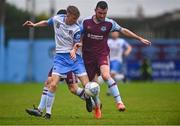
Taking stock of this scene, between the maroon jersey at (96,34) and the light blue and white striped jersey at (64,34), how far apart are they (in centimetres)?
35

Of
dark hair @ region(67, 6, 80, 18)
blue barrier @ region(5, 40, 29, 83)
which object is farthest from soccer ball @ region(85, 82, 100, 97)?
blue barrier @ region(5, 40, 29, 83)

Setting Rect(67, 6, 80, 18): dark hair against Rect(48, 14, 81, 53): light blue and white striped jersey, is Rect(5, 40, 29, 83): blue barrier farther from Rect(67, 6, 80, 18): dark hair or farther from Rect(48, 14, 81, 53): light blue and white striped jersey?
Rect(67, 6, 80, 18): dark hair

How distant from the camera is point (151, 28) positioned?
6512 cm

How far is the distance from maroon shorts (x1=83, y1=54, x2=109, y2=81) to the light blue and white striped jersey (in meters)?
0.81

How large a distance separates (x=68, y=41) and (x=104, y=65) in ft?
3.37

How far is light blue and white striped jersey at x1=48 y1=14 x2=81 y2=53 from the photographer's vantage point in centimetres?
1484

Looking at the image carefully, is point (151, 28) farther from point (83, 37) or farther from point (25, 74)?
point (83, 37)

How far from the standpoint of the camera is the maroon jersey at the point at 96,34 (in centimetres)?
1529

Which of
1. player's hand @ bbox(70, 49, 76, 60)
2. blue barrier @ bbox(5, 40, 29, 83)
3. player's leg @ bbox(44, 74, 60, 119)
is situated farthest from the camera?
blue barrier @ bbox(5, 40, 29, 83)

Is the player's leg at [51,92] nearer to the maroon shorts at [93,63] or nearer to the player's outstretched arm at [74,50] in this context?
the player's outstretched arm at [74,50]

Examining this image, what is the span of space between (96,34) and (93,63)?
28.3 inches

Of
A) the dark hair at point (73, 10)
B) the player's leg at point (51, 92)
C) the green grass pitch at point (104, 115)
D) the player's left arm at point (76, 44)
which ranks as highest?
the dark hair at point (73, 10)

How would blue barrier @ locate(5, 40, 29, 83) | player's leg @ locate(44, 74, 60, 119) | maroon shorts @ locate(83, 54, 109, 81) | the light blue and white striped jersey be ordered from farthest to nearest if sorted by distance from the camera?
1. blue barrier @ locate(5, 40, 29, 83)
2. maroon shorts @ locate(83, 54, 109, 81)
3. the light blue and white striped jersey
4. player's leg @ locate(44, 74, 60, 119)

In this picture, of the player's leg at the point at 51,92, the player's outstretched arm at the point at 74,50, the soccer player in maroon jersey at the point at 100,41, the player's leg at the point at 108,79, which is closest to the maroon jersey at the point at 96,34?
the soccer player in maroon jersey at the point at 100,41
